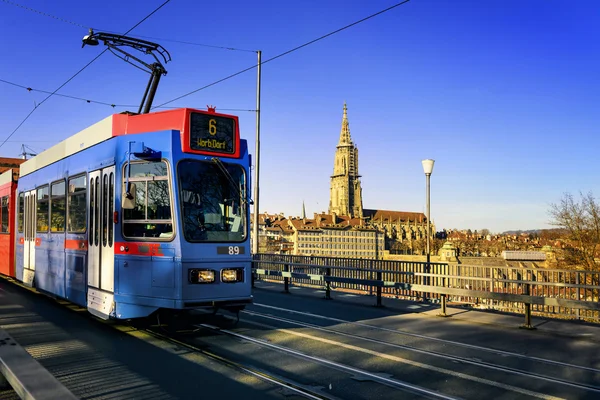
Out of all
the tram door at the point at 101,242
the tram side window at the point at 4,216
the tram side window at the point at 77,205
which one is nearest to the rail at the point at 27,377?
the tram door at the point at 101,242

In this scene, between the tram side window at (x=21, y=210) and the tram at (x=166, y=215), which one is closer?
the tram at (x=166, y=215)

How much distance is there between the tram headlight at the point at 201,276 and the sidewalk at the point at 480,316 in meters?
6.50

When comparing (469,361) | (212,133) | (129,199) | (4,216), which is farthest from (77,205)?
(4,216)

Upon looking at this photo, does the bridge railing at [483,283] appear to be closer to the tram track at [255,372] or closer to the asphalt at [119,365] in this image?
the tram track at [255,372]

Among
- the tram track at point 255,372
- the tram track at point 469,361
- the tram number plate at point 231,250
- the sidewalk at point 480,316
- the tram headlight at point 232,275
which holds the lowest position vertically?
the sidewalk at point 480,316

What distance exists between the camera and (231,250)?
29.6 feet

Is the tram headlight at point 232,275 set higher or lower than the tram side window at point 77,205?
lower

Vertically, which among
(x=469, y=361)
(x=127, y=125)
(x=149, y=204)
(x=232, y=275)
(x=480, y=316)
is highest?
(x=127, y=125)

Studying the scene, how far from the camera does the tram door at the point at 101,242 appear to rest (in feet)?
30.5

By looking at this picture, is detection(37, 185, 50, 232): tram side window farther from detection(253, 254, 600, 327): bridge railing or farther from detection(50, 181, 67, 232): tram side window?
detection(253, 254, 600, 327): bridge railing

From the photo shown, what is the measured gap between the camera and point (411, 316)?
42.6ft

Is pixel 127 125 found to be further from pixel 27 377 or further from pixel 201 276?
pixel 27 377

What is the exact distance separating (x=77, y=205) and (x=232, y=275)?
13.3 ft

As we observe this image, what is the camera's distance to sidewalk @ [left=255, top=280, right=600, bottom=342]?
1106 cm
